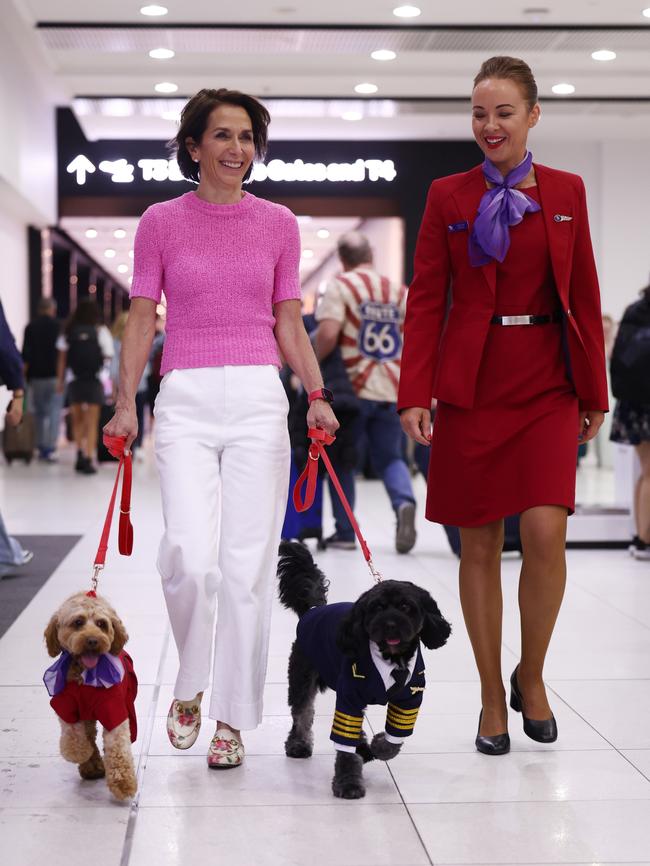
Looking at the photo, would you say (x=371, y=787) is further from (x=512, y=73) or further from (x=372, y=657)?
(x=512, y=73)

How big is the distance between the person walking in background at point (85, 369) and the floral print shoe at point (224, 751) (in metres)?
9.02

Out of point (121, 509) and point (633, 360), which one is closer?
point (121, 509)

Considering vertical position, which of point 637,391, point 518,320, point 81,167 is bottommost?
point 637,391

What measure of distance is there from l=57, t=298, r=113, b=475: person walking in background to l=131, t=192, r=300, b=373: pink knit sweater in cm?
898

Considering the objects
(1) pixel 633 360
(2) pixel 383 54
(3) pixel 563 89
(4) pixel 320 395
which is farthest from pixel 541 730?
(3) pixel 563 89

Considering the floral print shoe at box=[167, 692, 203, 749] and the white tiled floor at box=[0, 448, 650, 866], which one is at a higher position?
the floral print shoe at box=[167, 692, 203, 749]

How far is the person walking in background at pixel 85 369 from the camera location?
11.9 metres

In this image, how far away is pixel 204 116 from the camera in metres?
2.96

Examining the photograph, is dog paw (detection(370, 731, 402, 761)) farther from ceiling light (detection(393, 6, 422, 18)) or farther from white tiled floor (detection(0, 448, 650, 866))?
ceiling light (detection(393, 6, 422, 18))

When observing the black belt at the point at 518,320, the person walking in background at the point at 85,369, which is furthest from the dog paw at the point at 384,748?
the person walking in background at the point at 85,369

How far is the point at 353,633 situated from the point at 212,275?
2.93ft

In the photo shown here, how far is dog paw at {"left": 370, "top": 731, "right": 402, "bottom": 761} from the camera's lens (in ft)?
9.19

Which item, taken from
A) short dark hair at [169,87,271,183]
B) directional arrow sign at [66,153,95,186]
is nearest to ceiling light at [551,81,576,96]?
directional arrow sign at [66,153,95,186]

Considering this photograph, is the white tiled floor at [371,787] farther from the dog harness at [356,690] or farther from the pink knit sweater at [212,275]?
the pink knit sweater at [212,275]
